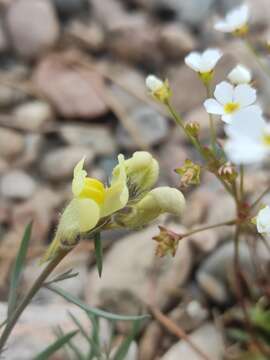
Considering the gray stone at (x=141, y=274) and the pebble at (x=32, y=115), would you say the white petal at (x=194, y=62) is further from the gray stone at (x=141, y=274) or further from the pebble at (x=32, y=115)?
the pebble at (x=32, y=115)

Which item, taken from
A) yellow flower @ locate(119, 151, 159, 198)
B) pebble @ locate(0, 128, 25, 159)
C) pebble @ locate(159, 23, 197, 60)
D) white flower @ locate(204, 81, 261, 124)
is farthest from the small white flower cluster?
pebble @ locate(159, 23, 197, 60)

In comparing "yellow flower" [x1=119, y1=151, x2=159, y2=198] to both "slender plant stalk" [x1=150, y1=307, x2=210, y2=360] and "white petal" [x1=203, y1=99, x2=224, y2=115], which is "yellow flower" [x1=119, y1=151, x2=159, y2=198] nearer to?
"white petal" [x1=203, y1=99, x2=224, y2=115]

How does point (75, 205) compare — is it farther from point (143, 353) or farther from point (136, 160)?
point (143, 353)

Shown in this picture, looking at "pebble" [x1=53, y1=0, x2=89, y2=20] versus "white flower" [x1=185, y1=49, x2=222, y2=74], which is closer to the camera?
"white flower" [x1=185, y1=49, x2=222, y2=74]

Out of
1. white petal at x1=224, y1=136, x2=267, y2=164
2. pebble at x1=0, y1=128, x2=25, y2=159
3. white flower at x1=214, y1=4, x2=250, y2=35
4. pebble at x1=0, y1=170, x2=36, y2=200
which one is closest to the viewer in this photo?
white petal at x1=224, y1=136, x2=267, y2=164

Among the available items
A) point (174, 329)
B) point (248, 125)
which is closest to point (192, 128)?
point (248, 125)

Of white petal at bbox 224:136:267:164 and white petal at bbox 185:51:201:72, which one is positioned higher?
white petal at bbox 185:51:201:72

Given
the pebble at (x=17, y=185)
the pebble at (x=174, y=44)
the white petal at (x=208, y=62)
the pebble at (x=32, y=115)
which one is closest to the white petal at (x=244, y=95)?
the white petal at (x=208, y=62)

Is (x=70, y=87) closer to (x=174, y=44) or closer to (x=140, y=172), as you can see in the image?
(x=174, y=44)
